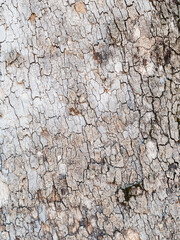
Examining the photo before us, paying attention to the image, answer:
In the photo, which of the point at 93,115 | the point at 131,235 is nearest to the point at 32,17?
the point at 93,115

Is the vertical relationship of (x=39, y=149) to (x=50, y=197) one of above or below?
above

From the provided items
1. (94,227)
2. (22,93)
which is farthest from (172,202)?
(22,93)

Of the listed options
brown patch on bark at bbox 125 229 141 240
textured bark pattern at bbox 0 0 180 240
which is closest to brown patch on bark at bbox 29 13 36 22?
textured bark pattern at bbox 0 0 180 240

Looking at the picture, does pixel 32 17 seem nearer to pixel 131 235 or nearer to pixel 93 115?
pixel 93 115

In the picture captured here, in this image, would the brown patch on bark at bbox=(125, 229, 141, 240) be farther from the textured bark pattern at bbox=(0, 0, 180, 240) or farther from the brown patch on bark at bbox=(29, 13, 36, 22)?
the brown patch on bark at bbox=(29, 13, 36, 22)

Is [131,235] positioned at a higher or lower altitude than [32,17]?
lower

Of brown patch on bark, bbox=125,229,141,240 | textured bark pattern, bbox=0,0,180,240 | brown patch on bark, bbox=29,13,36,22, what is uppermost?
brown patch on bark, bbox=29,13,36,22

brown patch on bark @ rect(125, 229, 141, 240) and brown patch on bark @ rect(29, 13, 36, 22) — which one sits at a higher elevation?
brown patch on bark @ rect(29, 13, 36, 22)

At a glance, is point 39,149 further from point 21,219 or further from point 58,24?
point 58,24

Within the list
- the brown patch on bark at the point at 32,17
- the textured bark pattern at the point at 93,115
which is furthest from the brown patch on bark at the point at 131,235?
the brown patch on bark at the point at 32,17
